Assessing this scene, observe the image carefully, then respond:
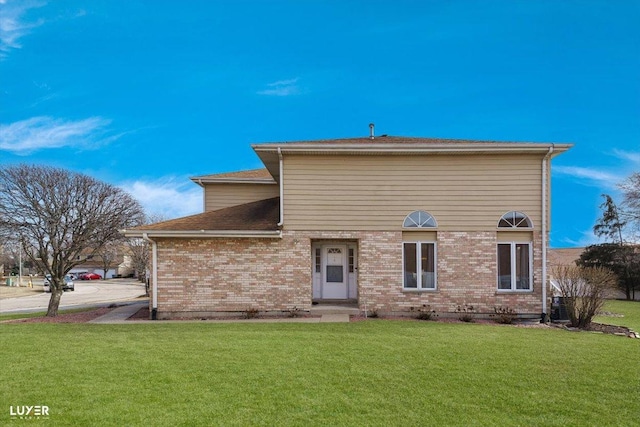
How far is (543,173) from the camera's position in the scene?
13.0 meters

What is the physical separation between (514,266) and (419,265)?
2.80 m

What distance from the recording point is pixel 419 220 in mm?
13188

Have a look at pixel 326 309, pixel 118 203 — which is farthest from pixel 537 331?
pixel 118 203

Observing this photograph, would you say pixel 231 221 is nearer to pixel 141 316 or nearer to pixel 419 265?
pixel 141 316

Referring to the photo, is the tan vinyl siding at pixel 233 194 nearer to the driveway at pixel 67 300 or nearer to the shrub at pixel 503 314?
the shrub at pixel 503 314

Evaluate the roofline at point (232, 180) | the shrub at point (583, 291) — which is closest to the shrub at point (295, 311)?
the roofline at point (232, 180)

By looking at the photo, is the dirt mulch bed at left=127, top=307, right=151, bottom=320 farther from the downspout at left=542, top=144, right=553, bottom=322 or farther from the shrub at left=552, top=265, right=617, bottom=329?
the shrub at left=552, top=265, right=617, bottom=329

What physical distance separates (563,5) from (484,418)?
14421 millimetres

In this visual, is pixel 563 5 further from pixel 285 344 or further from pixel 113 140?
pixel 113 140

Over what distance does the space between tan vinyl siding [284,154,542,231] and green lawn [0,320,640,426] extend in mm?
4077

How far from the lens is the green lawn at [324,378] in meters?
4.88

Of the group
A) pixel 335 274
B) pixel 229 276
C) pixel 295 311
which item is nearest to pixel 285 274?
pixel 295 311

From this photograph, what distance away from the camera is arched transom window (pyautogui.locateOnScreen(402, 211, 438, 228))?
13172 millimetres

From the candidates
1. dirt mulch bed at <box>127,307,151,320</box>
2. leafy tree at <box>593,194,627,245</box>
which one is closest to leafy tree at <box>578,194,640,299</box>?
leafy tree at <box>593,194,627,245</box>
